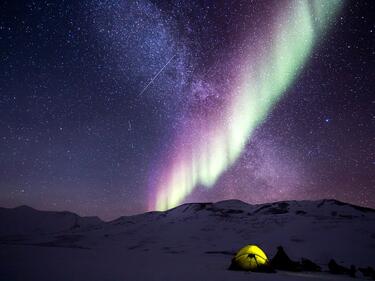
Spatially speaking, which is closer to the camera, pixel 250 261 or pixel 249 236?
pixel 250 261

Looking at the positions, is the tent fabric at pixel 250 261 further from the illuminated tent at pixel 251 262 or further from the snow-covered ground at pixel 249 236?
the snow-covered ground at pixel 249 236

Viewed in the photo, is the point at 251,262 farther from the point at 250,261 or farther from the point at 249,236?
the point at 249,236

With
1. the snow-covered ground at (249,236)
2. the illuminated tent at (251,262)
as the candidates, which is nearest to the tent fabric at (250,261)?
the illuminated tent at (251,262)

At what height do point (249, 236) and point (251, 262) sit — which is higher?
point (249, 236)

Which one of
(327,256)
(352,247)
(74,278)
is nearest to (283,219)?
(352,247)

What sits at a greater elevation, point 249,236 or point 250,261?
point 249,236

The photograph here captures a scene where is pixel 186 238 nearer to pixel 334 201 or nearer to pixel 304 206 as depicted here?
pixel 304 206

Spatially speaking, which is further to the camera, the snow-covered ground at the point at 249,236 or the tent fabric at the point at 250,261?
the snow-covered ground at the point at 249,236

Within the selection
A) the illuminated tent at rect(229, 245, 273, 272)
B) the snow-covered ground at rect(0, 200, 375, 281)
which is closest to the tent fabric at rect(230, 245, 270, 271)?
the illuminated tent at rect(229, 245, 273, 272)

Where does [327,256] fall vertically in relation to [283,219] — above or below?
below

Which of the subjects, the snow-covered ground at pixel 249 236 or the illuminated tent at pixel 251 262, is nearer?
the illuminated tent at pixel 251 262

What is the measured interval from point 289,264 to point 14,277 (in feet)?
63.5

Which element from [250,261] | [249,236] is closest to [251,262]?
[250,261]

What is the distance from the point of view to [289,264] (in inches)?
896
